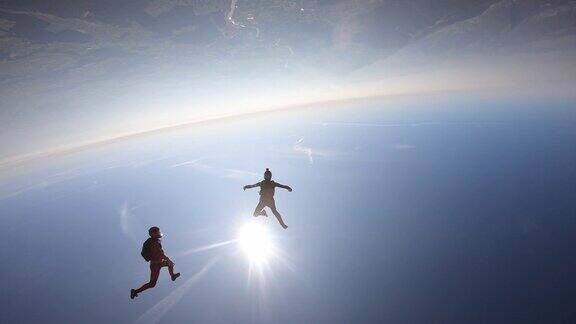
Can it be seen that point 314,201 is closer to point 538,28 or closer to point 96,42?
point 538,28

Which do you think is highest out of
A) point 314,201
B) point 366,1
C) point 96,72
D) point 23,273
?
point 366,1

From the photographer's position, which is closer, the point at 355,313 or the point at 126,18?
the point at 126,18

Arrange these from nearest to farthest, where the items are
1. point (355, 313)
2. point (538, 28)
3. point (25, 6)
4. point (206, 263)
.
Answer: point (25, 6) → point (538, 28) → point (355, 313) → point (206, 263)

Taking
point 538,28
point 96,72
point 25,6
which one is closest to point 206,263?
point 96,72

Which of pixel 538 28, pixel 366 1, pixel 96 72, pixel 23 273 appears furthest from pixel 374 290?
pixel 23 273

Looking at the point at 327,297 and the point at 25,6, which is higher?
the point at 25,6

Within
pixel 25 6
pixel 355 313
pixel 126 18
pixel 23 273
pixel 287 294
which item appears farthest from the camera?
pixel 23 273

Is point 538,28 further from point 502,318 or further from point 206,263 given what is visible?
point 206,263
